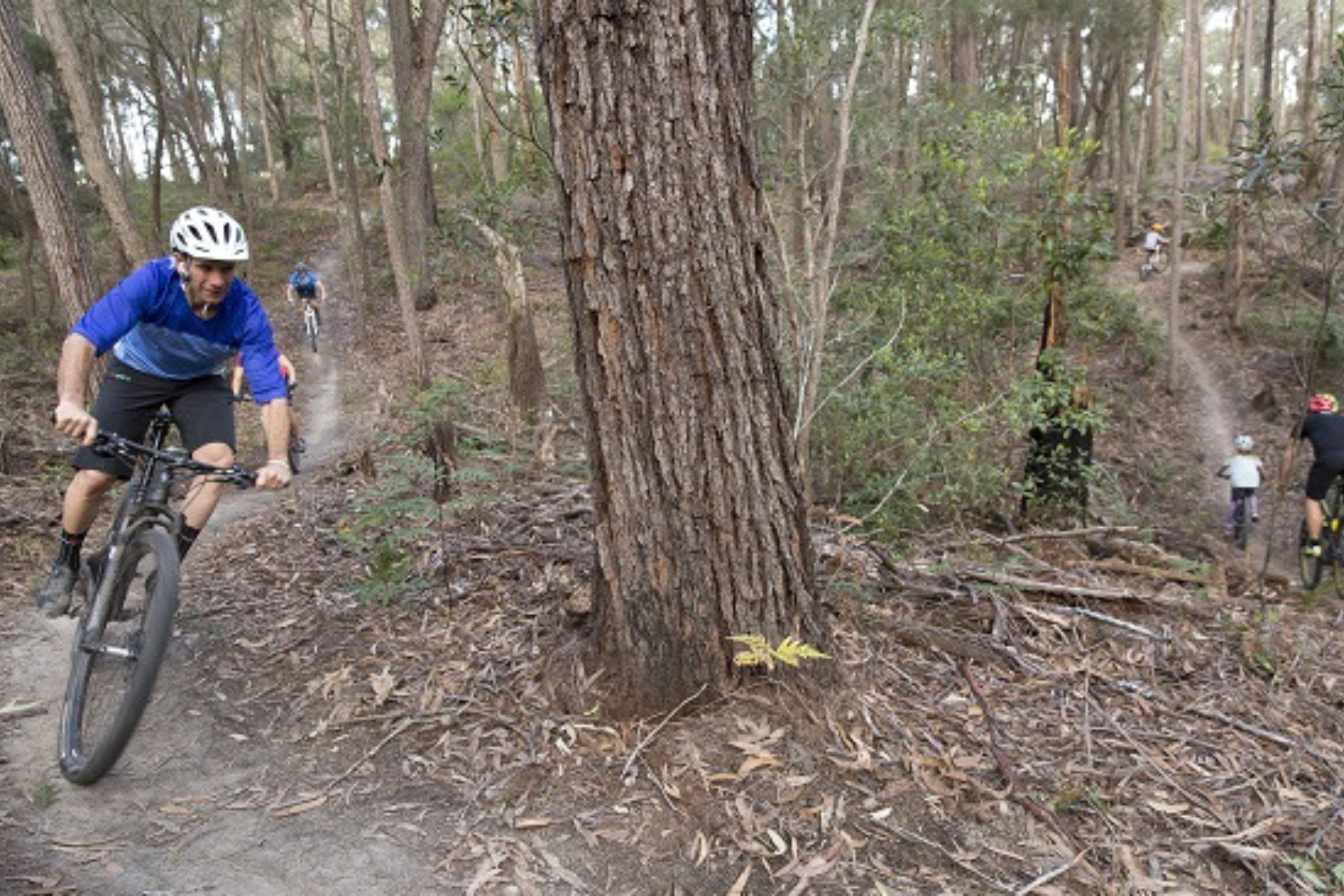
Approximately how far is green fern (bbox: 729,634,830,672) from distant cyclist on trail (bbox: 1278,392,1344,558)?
9486 millimetres

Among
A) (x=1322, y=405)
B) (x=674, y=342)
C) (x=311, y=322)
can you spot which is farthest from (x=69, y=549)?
(x=311, y=322)

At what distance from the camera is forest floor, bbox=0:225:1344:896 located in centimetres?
279

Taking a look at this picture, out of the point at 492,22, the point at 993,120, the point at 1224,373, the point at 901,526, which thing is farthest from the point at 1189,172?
the point at 492,22

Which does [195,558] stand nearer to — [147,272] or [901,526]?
[147,272]

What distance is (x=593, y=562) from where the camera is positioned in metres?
3.36

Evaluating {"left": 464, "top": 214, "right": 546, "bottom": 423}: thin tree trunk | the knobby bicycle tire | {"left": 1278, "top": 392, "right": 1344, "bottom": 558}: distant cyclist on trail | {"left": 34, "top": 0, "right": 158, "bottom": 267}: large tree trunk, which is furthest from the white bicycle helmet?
the knobby bicycle tire

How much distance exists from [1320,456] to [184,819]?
39.4 ft

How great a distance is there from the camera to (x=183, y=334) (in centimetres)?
400

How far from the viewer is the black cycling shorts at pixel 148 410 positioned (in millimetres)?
4070

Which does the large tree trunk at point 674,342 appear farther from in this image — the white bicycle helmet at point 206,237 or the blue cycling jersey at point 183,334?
the blue cycling jersey at point 183,334

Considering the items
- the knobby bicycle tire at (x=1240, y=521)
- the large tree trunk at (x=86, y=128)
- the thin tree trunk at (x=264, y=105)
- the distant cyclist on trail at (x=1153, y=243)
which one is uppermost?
the thin tree trunk at (x=264, y=105)

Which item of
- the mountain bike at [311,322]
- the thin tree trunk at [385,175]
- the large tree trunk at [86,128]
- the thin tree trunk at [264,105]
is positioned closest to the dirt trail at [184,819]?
the large tree trunk at [86,128]

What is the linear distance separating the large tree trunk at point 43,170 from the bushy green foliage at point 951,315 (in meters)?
8.37

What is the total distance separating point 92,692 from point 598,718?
2187 millimetres
